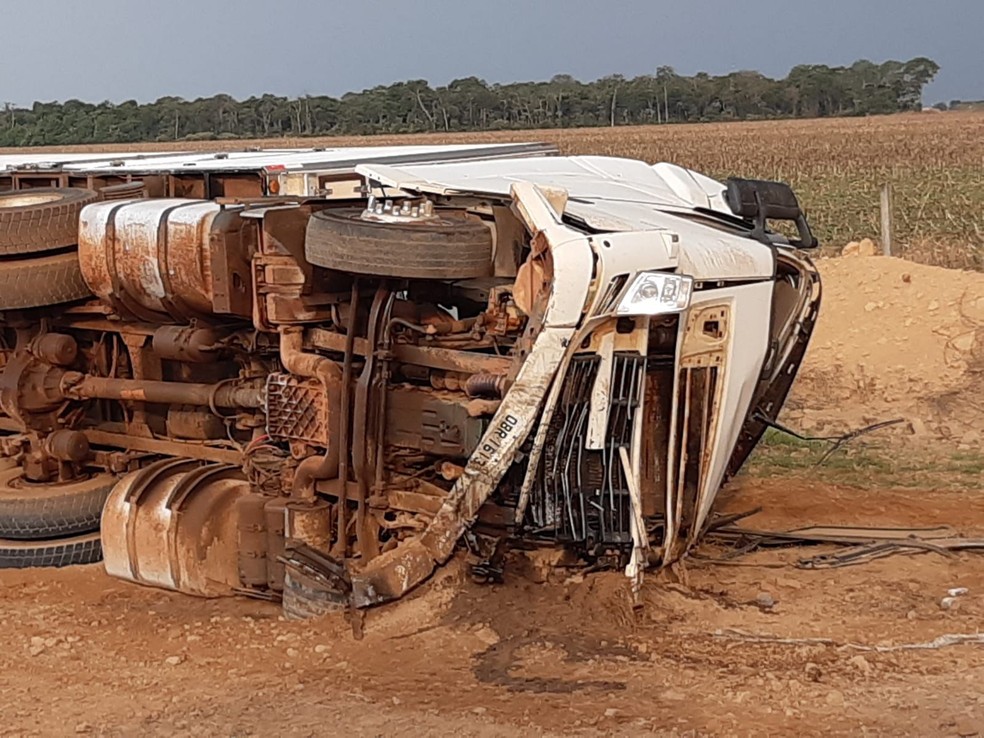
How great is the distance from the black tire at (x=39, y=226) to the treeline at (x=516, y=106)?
127ft

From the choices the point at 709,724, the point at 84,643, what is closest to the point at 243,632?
the point at 84,643

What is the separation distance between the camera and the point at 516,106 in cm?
6869

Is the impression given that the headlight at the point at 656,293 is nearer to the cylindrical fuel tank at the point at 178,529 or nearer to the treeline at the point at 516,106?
the cylindrical fuel tank at the point at 178,529

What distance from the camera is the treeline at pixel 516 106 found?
2085 inches

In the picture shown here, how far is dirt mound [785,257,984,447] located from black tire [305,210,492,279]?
16.7ft

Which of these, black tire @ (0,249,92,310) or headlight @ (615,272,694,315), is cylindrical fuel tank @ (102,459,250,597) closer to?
black tire @ (0,249,92,310)

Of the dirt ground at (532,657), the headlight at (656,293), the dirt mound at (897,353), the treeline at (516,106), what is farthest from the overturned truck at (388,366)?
A: the treeline at (516,106)

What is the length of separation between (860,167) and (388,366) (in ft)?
87.8

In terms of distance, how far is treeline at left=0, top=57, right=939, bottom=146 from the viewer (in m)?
53.0

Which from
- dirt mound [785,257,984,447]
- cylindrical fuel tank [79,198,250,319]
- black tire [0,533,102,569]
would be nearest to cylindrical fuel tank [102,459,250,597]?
black tire [0,533,102,569]

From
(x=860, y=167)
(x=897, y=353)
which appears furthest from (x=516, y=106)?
(x=897, y=353)

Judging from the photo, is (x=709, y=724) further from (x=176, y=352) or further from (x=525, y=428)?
(x=176, y=352)

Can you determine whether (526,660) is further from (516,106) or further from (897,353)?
(516,106)

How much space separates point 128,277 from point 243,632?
171 cm
